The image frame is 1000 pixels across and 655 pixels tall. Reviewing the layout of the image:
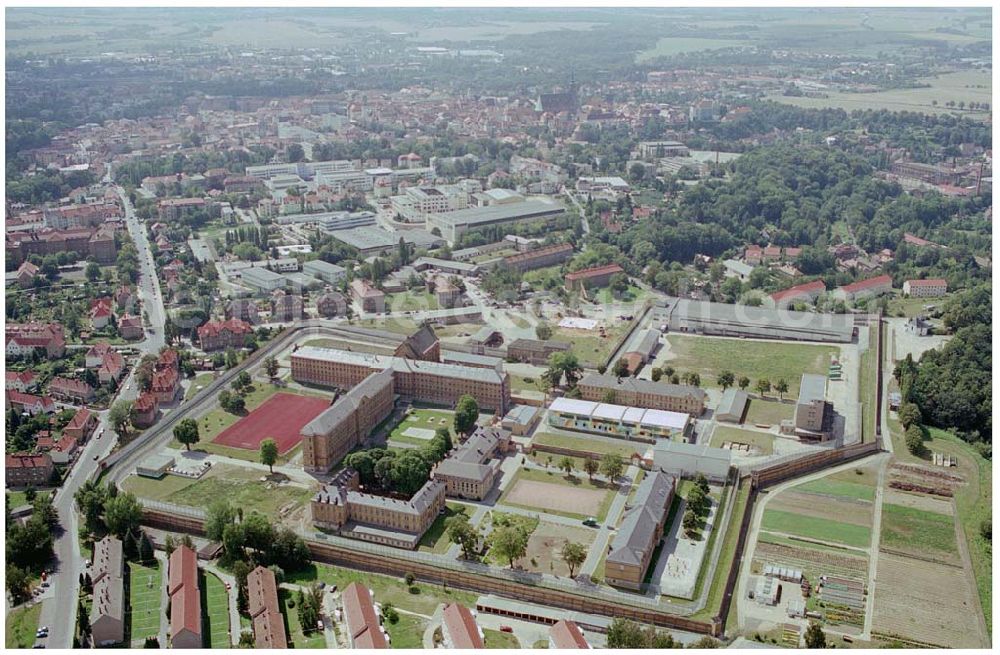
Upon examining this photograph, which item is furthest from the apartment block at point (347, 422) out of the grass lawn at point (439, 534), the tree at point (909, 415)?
the tree at point (909, 415)

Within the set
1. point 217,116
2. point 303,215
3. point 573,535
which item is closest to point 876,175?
point 303,215

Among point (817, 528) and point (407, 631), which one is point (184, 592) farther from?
point (817, 528)

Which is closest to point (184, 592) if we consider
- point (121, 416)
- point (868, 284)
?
point (121, 416)

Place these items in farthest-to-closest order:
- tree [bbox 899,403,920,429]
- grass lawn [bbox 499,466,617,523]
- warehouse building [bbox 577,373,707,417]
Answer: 1. warehouse building [bbox 577,373,707,417]
2. tree [bbox 899,403,920,429]
3. grass lawn [bbox 499,466,617,523]

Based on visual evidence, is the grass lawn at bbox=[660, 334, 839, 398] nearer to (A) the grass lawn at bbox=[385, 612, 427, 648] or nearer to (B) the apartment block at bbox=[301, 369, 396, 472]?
(B) the apartment block at bbox=[301, 369, 396, 472]

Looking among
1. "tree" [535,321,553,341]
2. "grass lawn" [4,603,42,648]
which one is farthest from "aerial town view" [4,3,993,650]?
"tree" [535,321,553,341]

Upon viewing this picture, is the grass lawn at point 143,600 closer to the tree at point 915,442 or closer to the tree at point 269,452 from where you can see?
the tree at point 269,452
